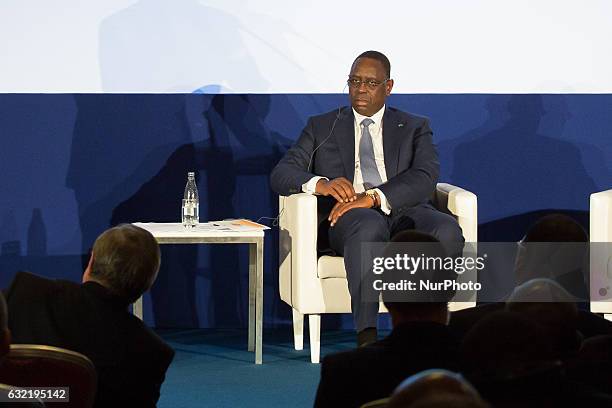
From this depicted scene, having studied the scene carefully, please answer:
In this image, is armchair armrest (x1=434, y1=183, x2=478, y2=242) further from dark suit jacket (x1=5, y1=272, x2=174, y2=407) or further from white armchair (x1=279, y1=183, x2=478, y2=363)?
dark suit jacket (x1=5, y1=272, x2=174, y2=407)

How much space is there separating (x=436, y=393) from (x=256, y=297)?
149 inches

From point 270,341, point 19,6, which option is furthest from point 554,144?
point 19,6

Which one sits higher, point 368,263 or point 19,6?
point 19,6

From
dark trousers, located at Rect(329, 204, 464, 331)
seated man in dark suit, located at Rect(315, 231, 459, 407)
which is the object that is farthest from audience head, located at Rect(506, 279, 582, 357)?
dark trousers, located at Rect(329, 204, 464, 331)

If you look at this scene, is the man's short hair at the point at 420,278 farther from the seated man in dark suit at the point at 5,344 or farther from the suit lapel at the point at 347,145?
the suit lapel at the point at 347,145

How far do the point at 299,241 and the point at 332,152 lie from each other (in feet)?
1.68

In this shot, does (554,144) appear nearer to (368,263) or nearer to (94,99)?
(368,263)

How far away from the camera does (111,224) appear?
6004 millimetres

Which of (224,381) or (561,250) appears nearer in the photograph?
(561,250)

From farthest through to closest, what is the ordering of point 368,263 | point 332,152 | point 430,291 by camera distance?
point 332,152, point 368,263, point 430,291

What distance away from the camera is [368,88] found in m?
5.22

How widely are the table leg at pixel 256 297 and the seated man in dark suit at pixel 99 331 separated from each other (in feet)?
8.23

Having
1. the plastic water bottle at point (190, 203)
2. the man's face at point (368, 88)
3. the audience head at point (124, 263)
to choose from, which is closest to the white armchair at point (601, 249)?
the man's face at point (368, 88)

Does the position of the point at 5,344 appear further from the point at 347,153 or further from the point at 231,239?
the point at 347,153
